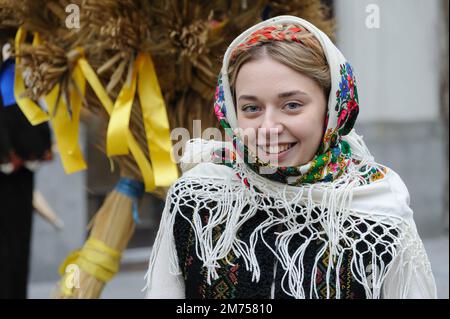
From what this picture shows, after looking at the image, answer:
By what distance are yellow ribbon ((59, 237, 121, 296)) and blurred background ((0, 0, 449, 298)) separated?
2.61 meters

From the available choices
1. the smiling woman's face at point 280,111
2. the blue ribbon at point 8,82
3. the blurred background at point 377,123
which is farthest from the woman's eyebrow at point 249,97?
the blurred background at point 377,123

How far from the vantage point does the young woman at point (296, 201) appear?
1.38 meters

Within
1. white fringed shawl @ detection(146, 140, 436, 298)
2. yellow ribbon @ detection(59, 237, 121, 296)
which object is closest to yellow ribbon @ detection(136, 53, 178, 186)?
yellow ribbon @ detection(59, 237, 121, 296)

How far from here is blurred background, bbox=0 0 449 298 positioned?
5.12 meters

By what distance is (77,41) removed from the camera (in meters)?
2.15

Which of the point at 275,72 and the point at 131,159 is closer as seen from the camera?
the point at 275,72

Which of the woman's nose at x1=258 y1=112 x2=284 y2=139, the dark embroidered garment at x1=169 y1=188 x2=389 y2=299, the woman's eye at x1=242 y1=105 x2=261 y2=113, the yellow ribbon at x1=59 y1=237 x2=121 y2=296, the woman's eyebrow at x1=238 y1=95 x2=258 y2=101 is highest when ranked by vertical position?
the woman's eyebrow at x1=238 y1=95 x2=258 y2=101

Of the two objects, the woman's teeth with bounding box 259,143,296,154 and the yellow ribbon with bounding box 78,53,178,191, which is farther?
the yellow ribbon with bounding box 78,53,178,191

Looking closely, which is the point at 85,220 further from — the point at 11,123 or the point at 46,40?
the point at 46,40

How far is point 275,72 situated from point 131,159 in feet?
3.20

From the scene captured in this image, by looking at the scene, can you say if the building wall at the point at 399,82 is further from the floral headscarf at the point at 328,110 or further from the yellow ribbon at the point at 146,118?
the floral headscarf at the point at 328,110

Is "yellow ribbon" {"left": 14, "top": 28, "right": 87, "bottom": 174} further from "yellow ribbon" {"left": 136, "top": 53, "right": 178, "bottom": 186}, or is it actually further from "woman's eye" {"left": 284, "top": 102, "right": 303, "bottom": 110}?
"woman's eye" {"left": 284, "top": 102, "right": 303, "bottom": 110}

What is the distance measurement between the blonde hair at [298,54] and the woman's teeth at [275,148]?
122 millimetres

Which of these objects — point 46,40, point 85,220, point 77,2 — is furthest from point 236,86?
point 85,220
